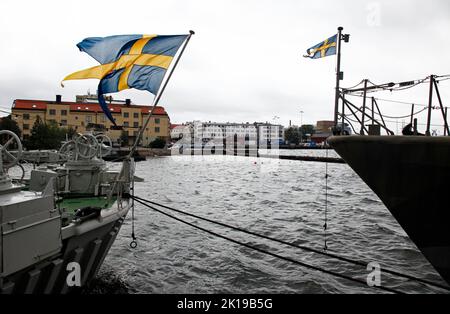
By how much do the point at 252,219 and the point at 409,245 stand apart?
7.34 metres

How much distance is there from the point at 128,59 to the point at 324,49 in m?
5.16

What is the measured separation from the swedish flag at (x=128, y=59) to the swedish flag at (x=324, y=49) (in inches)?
149

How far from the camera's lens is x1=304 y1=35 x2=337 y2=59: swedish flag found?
8.11 metres

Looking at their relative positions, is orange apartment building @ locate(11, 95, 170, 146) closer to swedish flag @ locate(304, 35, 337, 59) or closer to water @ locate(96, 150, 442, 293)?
water @ locate(96, 150, 442, 293)

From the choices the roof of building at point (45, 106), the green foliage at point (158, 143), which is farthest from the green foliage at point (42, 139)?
the green foliage at point (158, 143)

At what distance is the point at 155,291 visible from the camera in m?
8.77

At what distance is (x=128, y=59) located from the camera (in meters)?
7.75

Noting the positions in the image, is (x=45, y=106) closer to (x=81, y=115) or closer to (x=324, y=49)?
(x=81, y=115)

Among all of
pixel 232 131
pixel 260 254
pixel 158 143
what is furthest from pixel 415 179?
pixel 232 131

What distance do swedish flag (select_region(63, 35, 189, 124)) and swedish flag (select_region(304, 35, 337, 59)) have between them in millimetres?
3782

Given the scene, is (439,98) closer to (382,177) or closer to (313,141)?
(382,177)

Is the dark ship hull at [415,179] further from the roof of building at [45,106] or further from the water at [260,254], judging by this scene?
the roof of building at [45,106]

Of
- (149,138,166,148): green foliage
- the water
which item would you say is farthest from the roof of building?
the water
